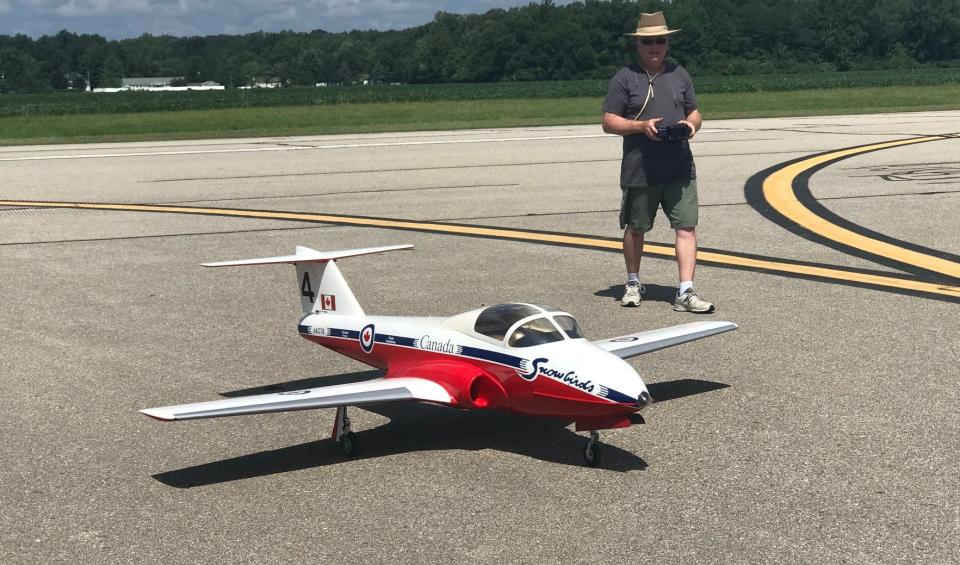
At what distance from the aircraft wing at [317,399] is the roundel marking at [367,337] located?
2.35 feet

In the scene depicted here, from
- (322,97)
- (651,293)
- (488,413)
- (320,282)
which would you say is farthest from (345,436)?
(322,97)

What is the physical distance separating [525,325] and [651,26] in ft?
15.3

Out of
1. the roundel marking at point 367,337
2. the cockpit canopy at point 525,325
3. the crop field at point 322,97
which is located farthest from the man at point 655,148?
the crop field at point 322,97

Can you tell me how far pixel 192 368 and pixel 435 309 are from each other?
2.73 meters

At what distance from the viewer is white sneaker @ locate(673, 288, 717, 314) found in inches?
424

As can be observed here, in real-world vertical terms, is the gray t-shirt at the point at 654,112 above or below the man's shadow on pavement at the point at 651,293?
above

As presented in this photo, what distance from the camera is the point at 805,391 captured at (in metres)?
8.12

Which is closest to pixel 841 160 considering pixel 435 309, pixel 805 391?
pixel 435 309

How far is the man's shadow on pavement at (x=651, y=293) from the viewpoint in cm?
1160

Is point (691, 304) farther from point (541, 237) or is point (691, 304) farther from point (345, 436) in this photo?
point (541, 237)

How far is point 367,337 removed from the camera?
8.30 metres

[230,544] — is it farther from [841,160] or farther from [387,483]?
[841,160]

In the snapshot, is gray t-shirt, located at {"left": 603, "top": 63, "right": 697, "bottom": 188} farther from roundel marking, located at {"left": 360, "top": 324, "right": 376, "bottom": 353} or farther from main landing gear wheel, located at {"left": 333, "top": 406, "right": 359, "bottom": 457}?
main landing gear wheel, located at {"left": 333, "top": 406, "right": 359, "bottom": 457}

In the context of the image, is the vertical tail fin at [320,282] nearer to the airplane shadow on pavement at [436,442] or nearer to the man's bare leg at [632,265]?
the airplane shadow on pavement at [436,442]
